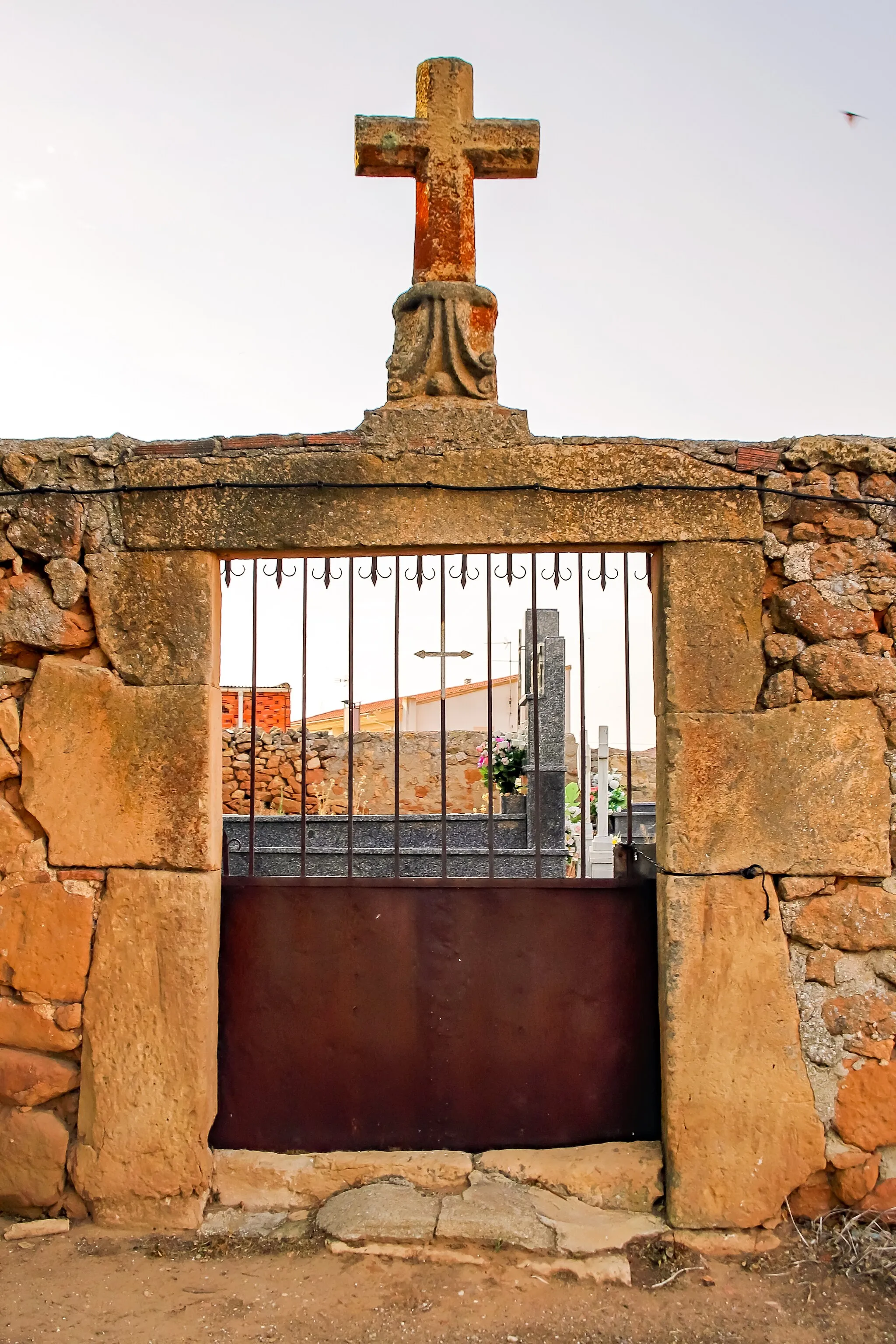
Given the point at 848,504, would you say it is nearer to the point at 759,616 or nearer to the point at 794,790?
the point at 759,616

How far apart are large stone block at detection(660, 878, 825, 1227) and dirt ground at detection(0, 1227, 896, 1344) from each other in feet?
0.69

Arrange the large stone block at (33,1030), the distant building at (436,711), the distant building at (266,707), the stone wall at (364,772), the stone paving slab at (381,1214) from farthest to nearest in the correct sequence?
the distant building at (436,711) < the distant building at (266,707) < the stone wall at (364,772) < the large stone block at (33,1030) < the stone paving slab at (381,1214)

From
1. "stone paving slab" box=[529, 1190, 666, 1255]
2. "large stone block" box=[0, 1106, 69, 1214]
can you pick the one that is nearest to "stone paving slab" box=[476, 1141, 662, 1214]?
"stone paving slab" box=[529, 1190, 666, 1255]

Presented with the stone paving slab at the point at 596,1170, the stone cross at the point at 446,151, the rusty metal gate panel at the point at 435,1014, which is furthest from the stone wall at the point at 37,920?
the stone cross at the point at 446,151

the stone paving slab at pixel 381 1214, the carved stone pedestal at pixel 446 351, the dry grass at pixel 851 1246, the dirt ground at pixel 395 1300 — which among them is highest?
the carved stone pedestal at pixel 446 351

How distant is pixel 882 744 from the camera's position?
3193mm

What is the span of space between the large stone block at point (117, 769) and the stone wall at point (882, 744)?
6.80 ft

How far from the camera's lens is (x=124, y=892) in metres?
3.28

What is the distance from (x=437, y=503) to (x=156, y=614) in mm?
1112

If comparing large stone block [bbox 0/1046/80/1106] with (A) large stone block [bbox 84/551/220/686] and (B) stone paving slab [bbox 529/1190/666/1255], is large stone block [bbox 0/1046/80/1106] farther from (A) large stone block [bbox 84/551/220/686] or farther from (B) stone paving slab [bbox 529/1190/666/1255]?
(B) stone paving slab [bbox 529/1190/666/1255]

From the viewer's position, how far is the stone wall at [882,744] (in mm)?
3135

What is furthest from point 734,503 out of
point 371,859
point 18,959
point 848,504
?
point 371,859

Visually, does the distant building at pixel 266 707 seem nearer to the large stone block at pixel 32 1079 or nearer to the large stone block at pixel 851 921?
the large stone block at pixel 32 1079

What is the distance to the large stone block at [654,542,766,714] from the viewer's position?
3242 mm
